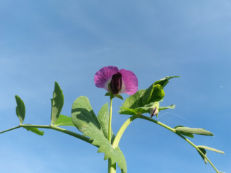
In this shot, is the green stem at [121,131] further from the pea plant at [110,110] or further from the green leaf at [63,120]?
the green leaf at [63,120]

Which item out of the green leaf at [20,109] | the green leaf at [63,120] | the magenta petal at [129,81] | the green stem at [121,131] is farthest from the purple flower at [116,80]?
the green leaf at [20,109]

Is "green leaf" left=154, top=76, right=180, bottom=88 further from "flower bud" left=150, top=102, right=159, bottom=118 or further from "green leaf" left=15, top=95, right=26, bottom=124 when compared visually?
"green leaf" left=15, top=95, right=26, bottom=124

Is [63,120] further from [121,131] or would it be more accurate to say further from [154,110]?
[154,110]

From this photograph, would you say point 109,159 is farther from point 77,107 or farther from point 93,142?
point 77,107

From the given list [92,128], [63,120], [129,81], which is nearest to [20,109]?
[63,120]

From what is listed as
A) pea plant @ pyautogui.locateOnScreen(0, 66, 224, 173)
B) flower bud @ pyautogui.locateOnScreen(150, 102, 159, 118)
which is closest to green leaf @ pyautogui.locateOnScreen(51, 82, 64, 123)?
pea plant @ pyautogui.locateOnScreen(0, 66, 224, 173)
